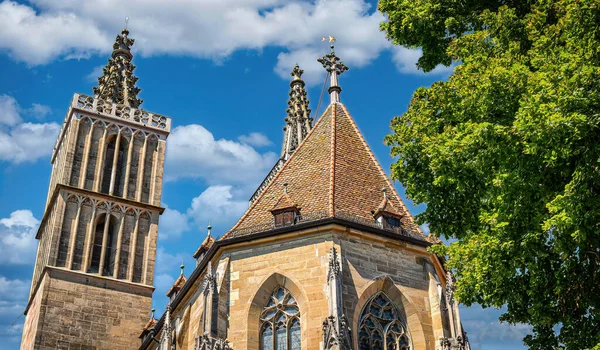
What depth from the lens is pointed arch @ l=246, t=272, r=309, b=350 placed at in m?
14.5

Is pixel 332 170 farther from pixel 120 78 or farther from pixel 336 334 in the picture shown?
pixel 120 78

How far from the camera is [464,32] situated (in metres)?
11.3

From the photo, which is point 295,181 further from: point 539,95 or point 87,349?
point 87,349

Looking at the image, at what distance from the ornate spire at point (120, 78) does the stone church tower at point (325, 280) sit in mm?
16949

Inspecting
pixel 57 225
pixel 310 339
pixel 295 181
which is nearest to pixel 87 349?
pixel 57 225

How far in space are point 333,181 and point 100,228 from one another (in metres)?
14.6

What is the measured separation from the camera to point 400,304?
14.9m

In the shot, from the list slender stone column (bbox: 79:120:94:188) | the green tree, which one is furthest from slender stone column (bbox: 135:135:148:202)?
the green tree

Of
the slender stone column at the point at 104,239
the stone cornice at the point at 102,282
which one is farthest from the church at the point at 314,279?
the slender stone column at the point at 104,239

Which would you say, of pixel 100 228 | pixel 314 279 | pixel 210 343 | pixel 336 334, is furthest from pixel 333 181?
pixel 100 228

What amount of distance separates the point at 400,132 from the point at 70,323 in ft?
59.6

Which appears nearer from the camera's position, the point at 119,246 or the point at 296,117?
the point at 119,246

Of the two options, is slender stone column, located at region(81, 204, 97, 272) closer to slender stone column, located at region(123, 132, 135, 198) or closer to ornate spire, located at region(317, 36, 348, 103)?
slender stone column, located at region(123, 132, 135, 198)

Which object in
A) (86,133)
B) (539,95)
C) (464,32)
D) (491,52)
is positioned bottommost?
(539,95)
